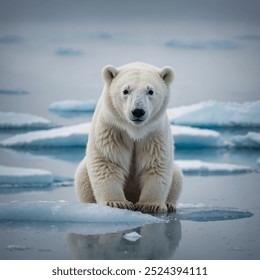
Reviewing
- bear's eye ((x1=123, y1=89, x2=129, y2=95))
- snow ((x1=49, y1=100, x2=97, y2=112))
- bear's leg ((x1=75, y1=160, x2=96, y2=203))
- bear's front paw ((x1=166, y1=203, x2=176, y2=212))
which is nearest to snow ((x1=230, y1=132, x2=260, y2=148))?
snow ((x1=49, y1=100, x2=97, y2=112))

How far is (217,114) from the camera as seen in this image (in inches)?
252

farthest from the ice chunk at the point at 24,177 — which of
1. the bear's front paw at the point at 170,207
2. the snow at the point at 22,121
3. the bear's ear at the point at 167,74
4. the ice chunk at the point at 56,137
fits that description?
the bear's ear at the point at 167,74

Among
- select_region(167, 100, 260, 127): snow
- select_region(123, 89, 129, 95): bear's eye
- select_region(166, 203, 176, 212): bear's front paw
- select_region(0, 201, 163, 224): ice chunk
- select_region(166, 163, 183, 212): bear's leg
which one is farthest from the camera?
select_region(167, 100, 260, 127): snow

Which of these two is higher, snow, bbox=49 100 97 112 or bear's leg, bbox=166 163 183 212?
snow, bbox=49 100 97 112

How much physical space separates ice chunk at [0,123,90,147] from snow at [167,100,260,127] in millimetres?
908

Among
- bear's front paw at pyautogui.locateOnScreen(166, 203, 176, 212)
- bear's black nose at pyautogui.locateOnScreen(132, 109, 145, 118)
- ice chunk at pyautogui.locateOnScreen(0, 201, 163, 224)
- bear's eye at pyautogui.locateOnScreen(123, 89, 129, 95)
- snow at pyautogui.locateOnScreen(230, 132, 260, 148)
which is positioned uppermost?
snow at pyautogui.locateOnScreen(230, 132, 260, 148)

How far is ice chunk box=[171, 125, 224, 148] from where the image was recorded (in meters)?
6.52

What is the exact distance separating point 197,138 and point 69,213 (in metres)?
3.02

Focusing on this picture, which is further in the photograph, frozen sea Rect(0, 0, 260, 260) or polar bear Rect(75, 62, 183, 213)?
frozen sea Rect(0, 0, 260, 260)

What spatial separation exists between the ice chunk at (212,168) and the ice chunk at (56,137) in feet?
3.27

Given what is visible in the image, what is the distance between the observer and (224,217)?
3.88 meters

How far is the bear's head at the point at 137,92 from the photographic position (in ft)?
12.1

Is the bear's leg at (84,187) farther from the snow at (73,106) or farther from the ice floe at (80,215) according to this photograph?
the snow at (73,106)

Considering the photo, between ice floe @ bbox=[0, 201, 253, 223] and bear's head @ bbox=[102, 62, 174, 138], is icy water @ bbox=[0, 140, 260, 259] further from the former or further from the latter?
bear's head @ bbox=[102, 62, 174, 138]
